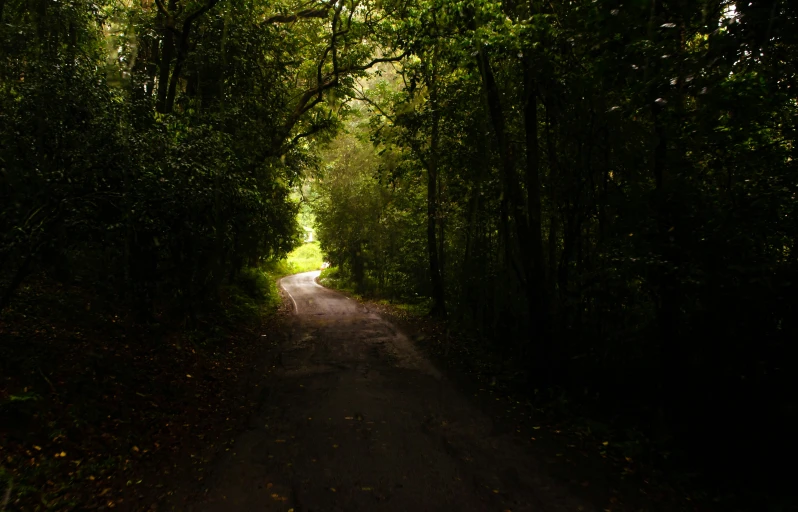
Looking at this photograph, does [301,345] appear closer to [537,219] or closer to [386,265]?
[537,219]

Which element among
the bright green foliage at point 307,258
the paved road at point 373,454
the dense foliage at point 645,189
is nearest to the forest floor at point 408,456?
the paved road at point 373,454

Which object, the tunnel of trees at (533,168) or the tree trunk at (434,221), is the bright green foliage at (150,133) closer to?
the tunnel of trees at (533,168)

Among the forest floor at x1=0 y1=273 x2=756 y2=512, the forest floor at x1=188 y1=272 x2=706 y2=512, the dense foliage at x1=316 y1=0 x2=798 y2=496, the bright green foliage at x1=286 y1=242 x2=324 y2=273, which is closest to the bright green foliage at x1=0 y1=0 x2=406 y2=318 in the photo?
the forest floor at x1=0 y1=273 x2=756 y2=512

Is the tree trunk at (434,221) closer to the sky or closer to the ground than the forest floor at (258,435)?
closer to the sky

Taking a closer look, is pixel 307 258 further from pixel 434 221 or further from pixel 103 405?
pixel 103 405

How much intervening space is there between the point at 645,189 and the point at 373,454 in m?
5.54

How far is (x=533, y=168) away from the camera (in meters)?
8.31

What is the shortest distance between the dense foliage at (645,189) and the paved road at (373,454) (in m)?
2.21

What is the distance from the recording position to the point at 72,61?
644cm

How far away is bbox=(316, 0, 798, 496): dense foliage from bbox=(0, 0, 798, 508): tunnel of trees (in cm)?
4

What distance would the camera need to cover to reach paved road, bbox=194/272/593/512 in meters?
4.82

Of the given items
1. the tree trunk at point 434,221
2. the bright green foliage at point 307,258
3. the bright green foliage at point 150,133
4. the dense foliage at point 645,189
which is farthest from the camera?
the bright green foliage at point 307,258

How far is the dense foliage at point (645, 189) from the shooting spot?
4746 mm

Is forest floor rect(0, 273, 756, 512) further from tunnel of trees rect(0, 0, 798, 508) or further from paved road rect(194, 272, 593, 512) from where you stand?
tunnel of trees rect(0, 0, 798, 508)
